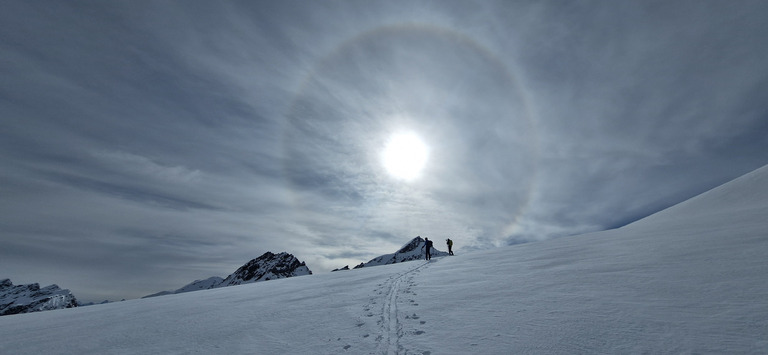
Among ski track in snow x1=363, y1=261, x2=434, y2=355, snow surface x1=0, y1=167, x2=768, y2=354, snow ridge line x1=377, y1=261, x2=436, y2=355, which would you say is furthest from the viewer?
ski track in snow x1=363, y1=261, x2=434, y2=355

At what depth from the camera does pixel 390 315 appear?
874 centimetres

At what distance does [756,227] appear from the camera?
11.4 metres

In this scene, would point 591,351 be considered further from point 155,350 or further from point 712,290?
point 155,350

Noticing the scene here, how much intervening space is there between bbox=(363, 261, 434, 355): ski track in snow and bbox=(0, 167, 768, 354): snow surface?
0.14ft

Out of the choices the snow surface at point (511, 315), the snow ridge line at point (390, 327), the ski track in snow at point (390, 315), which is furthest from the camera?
the ski track in snow at point (390, 315)

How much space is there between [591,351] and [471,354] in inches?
75.5

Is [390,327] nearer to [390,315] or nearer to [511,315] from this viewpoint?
[390,315]

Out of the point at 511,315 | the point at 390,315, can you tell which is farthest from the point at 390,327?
the point at 511,315

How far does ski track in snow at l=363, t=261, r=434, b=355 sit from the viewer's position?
258 inches

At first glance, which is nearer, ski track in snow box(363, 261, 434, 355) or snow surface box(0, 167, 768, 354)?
snow surface box(0, 167, 768, 354)

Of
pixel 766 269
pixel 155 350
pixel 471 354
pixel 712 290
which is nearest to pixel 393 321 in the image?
pixel 471 354

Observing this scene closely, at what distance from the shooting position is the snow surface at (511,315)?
534 cm

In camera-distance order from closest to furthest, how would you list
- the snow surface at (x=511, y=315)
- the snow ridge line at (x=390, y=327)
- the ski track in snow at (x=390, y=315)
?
the snow surface at (x=511, y=315) → the snow ridge line at (x=390, y=327) → the ski track in snow at (x=390, y=315)

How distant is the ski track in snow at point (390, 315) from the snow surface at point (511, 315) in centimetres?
4
